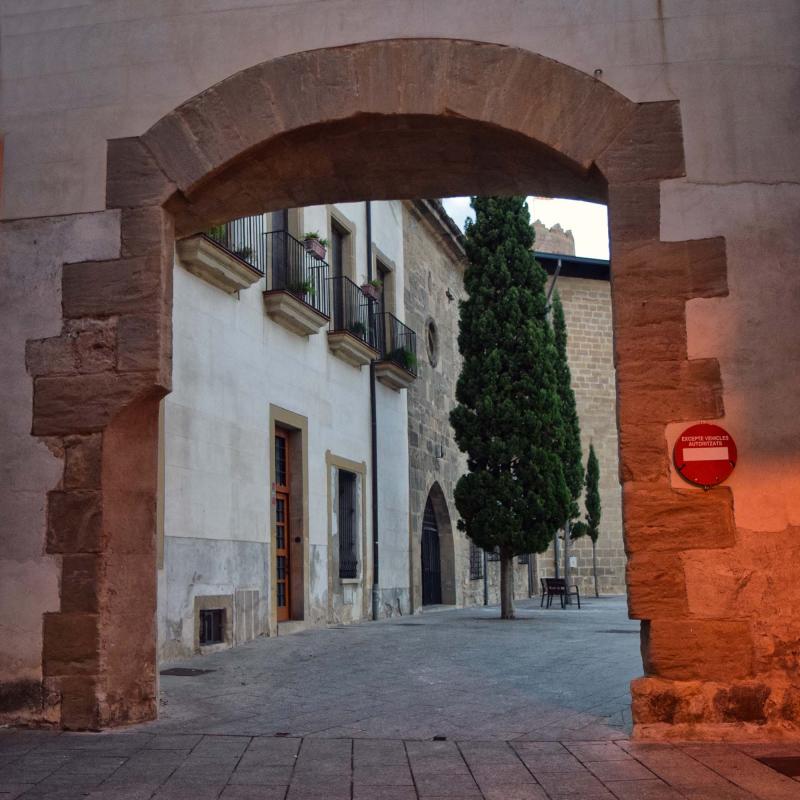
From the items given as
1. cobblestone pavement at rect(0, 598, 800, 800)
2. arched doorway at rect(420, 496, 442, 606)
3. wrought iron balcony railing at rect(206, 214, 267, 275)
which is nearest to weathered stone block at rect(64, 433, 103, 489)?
cobblestone pavement at rect(0, 598, 800, 800)

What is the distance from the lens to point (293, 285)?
12852mm

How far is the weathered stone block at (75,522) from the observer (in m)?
5.56

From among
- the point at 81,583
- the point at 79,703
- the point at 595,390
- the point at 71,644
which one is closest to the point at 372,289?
the point at 81,583

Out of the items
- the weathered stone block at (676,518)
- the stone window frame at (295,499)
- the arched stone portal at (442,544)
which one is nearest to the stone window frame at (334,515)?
the stone window frame at (295,499)

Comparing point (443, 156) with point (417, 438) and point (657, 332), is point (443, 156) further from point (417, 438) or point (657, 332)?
point (417, 438)

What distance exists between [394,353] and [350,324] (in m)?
2.02

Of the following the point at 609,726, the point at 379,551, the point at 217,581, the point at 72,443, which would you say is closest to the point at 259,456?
the point at 217,581

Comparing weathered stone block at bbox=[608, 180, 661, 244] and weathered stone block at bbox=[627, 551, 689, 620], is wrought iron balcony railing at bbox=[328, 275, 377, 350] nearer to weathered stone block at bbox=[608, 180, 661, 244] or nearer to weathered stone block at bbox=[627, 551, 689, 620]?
weathered stone block at bbox=[608, 180, 661, 244]

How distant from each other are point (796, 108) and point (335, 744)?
156 inches

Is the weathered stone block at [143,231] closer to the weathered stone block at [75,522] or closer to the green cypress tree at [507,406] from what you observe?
the weathered stone block at [75,522]

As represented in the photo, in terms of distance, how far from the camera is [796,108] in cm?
544

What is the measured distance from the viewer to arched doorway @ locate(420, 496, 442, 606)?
62.3 ft

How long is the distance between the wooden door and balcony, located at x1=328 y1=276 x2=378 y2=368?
187cm

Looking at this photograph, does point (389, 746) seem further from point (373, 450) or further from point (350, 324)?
point (373, 450)
